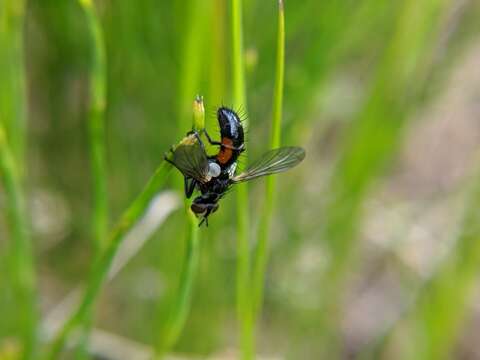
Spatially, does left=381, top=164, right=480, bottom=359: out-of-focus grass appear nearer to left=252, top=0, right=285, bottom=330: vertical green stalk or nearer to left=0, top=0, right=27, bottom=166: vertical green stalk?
left=252, top=0, right=285, bottom=330: vertical green stalk

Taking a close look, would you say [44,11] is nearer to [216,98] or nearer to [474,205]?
[216,98]

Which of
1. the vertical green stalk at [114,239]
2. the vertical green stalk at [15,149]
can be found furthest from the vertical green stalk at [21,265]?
the vertical green stalk at [114,239]

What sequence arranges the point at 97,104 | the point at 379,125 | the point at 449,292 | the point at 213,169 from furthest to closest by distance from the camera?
the point at 449,292, the point at 379,125, the point at 213,169, the point at 97,104

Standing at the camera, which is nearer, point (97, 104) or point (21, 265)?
point (97, 104)

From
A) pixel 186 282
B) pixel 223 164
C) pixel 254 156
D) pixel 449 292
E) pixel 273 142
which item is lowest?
pixel 186 282

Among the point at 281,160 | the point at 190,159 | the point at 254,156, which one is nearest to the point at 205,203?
the point at 281,160

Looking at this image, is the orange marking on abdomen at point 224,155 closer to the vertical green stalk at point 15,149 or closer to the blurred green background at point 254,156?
the blurred green background at point 254,156

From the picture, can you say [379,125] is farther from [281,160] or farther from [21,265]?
[21,265]

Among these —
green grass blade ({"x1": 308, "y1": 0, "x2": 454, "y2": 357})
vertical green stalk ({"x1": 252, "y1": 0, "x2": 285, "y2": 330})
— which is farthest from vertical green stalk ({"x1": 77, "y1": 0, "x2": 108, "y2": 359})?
green grass blade ({"x1": 308, "y1": 0, "x2": 454, "y2": 357})
